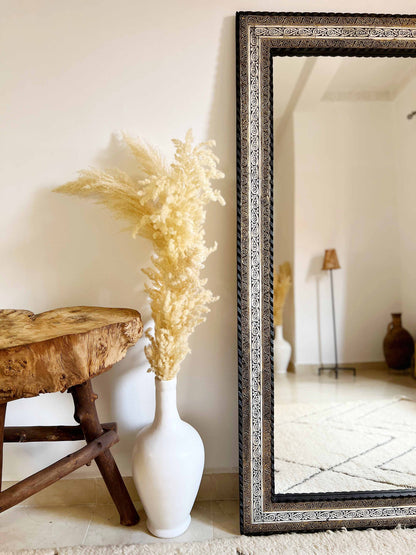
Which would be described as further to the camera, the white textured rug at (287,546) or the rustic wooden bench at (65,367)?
the white textured rug at (287,546)

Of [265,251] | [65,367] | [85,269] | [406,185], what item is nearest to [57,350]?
[65,367]

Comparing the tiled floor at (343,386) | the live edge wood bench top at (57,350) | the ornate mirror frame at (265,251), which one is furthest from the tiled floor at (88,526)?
the live edge wood bench top at (57,350)

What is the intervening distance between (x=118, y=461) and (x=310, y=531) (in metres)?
0.77

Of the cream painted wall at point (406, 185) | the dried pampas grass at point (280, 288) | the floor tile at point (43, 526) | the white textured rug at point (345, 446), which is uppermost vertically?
the cream painted wall at point (406, 185)

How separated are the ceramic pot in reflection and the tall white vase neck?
83 cm

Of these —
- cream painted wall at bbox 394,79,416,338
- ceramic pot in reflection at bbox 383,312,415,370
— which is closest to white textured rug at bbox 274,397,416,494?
ceramic pot in reflection at bbox 383,312,415,370

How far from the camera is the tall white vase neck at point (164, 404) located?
1546mm

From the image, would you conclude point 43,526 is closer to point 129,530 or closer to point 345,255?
point 129,530

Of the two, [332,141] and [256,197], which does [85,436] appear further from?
[332,141]

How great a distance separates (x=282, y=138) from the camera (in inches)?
65.4

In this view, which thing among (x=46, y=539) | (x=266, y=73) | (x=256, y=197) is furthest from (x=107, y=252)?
(x=46, y=539)

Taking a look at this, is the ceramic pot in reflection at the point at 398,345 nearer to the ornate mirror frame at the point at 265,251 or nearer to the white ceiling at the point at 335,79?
the ornate mirror frame at the point at 265,251

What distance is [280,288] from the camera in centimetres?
167

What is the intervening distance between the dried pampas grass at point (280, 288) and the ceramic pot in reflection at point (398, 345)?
0.41 m
